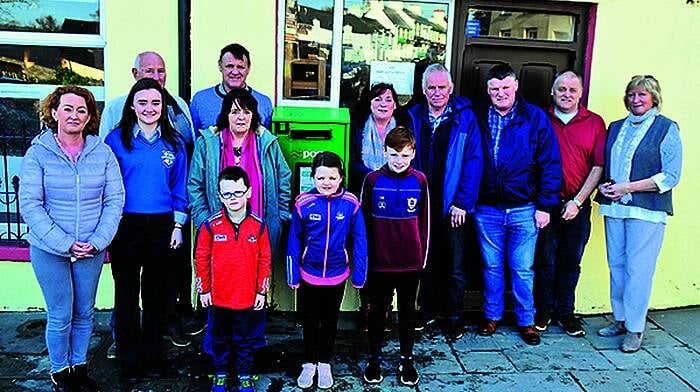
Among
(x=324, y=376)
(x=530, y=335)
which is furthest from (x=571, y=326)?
(x=324, y=376)

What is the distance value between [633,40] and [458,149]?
1831 mm

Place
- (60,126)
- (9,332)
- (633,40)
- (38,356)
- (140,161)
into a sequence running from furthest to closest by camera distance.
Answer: (633,40) < (9,332) < (38,356) < (140,161) < (60,126)

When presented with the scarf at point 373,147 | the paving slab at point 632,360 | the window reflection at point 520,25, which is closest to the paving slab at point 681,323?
the paving slab at point 632,360

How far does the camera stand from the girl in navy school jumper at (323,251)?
377cm

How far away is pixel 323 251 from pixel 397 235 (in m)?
0.48

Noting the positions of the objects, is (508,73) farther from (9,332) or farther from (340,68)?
(9,332)

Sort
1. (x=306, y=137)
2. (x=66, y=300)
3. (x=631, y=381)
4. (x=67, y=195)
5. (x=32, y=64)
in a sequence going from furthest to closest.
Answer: (x=32, y=64) < (x=306, y=137) < (x=631, y=381) < (x=66, y=300) < (x=67, y=195)

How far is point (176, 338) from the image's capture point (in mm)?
4445

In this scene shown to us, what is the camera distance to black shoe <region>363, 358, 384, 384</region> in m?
4.01

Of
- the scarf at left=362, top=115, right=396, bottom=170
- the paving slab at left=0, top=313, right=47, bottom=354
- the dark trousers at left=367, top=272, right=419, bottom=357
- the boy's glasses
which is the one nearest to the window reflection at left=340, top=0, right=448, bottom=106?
the scarf at left=362, top=115, right=396, bottom=170

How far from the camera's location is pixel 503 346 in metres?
4.61

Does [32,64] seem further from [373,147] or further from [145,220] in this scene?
[373,147]

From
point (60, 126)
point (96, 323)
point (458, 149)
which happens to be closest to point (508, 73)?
point (458, 149)

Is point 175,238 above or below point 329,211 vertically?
below
